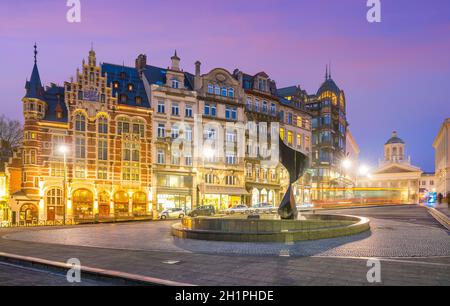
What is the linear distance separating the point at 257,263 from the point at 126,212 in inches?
1489

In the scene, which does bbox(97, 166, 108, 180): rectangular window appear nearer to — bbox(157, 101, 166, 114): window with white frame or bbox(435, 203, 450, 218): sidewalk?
bbox(157, 101, 166, 114): window with white frame

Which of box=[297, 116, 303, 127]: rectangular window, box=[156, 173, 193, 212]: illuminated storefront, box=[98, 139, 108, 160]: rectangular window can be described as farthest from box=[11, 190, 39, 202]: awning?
box=[297, 116, 303, 127]: rectangular window

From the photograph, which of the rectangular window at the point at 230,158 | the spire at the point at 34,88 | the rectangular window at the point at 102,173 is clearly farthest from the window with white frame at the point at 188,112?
the spire at the point at 34,88

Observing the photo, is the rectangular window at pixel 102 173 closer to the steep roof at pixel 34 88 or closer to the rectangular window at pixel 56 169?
the rectangular window at pixel 56 169

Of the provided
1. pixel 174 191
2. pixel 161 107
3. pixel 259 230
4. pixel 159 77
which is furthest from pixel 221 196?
pixel 259 230

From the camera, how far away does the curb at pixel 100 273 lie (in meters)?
8.95

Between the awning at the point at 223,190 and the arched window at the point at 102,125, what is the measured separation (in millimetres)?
13992

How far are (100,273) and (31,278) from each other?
1744mm

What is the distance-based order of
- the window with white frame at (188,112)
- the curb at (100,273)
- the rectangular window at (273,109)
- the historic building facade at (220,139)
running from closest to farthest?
the curb at (100,273) → the window with white frame at (188,112) → the historic building facade at (220,139) → the rectangular window at (273,109)

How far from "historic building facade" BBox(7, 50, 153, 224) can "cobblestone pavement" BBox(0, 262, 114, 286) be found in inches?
1165

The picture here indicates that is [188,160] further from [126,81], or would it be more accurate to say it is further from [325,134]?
[325,134]
